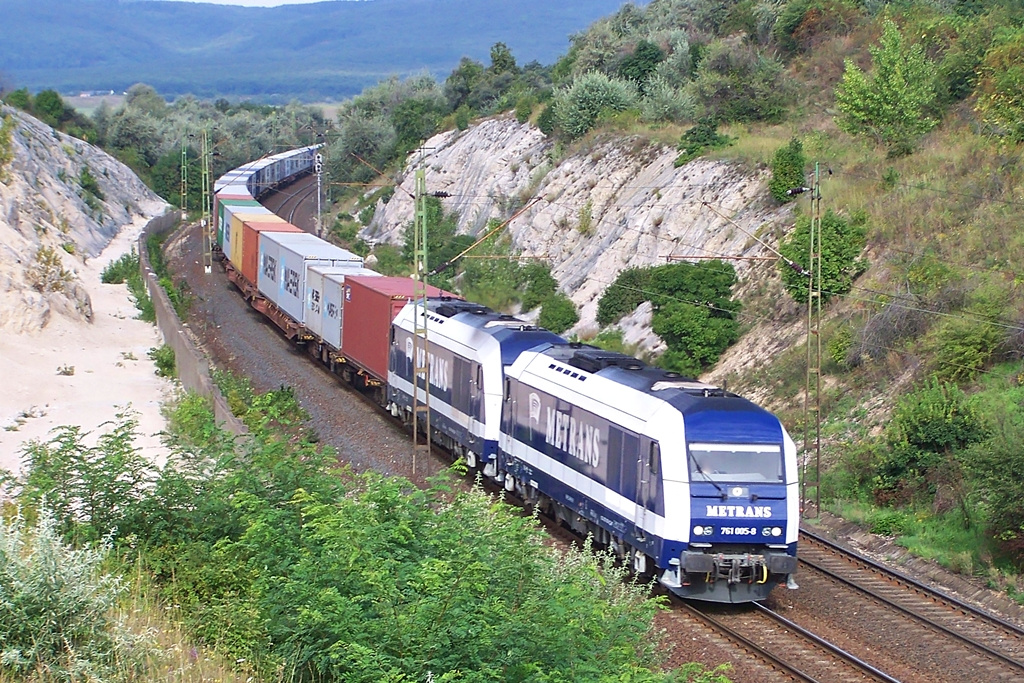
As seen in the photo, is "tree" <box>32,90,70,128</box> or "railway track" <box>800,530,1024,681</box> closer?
"railway track" <box>800,530,1024,681</box>

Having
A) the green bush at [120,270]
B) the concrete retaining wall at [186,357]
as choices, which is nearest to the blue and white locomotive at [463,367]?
the concrete retaining wall at [186,357]

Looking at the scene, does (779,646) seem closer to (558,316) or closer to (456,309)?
(456,309)

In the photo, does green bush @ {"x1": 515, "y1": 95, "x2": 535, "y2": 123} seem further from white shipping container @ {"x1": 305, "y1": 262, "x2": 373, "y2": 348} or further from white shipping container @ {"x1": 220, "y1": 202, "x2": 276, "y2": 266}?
white shipping container @ {"x1": 305, "y1": 262, "x2": 373, "y2": 348}

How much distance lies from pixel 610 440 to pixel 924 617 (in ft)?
16.1

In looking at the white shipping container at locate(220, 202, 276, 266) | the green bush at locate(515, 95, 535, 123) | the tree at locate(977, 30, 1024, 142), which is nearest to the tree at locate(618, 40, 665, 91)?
the green bush at locate(515, 95, 535, 123)

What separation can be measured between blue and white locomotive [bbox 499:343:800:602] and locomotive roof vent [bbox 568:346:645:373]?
2.63 ft

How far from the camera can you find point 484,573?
10117mm

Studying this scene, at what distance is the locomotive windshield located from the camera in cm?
1527

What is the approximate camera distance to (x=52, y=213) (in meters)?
54.5

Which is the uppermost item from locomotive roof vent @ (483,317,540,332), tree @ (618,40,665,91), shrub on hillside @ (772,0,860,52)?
shrub on hillside @ (772,0,860,52)

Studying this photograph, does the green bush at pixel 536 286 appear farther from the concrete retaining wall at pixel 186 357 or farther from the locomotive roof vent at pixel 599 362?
the locomotive roof vent at pixel 599 362

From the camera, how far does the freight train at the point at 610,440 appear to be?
1522 centimetres

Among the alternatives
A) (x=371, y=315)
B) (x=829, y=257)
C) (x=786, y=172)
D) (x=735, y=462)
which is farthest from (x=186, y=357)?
(x=735, y=462)

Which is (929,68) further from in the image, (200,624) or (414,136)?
(414,136)
